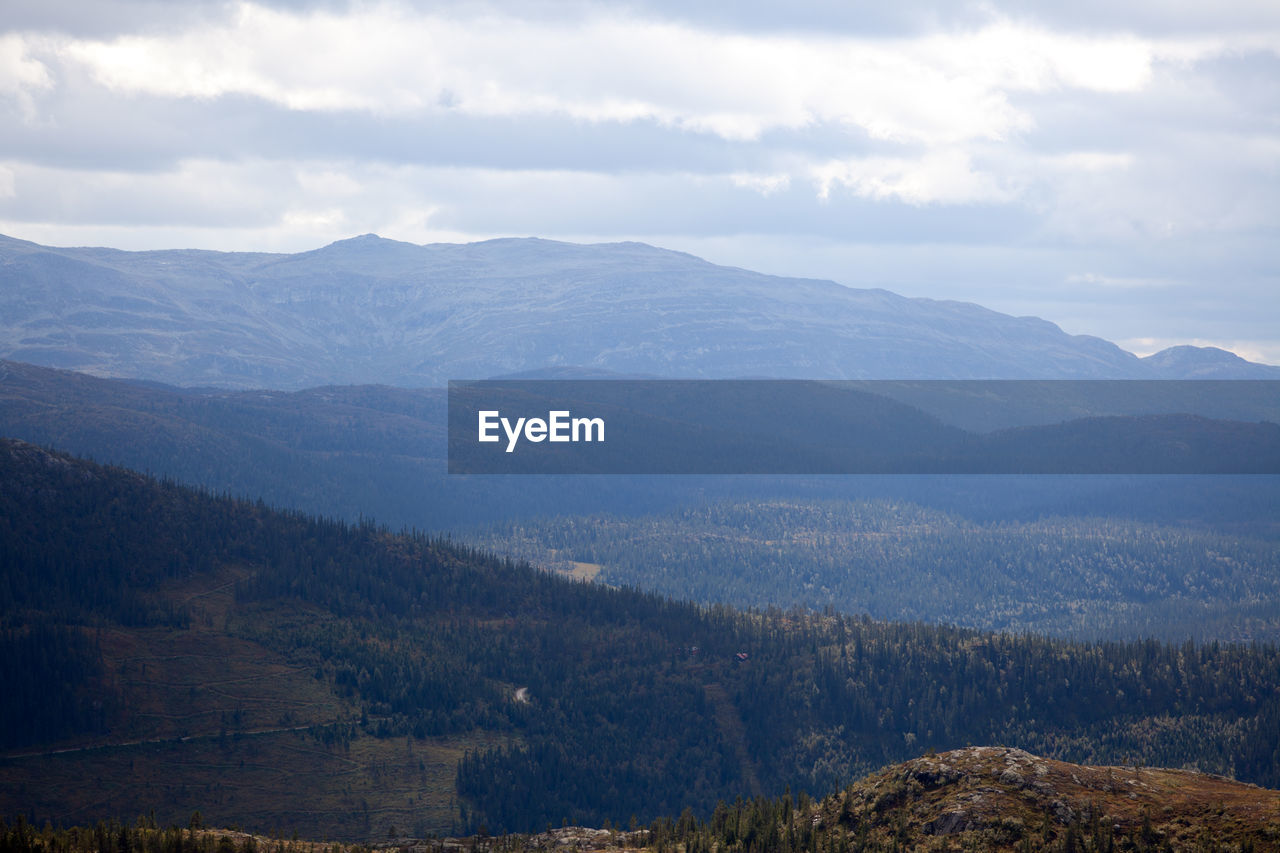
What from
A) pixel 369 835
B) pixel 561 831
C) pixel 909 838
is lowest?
pixel 369 835

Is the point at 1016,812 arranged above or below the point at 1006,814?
above

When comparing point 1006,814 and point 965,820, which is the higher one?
point 1006,814

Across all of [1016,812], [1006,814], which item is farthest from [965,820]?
[1016,812]

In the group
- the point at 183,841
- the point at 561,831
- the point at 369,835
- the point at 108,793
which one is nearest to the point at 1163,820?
the point at 561,831

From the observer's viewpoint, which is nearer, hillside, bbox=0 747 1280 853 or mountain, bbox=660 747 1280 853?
mountain, bbox=660 747 1280 853

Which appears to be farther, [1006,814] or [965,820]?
[965,820]

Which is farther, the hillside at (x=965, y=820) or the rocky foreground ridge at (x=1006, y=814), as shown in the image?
the hillside at (x=965, y=820)

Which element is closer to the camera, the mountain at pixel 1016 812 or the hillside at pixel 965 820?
the mountain at pixel 1016 812

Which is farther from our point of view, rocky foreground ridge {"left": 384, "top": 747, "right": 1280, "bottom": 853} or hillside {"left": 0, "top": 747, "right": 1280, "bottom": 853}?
hillside {"left": 0, "top": 747, "right": 1280, "bottom": 853}

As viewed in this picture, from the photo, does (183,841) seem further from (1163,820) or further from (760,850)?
(1163,820)

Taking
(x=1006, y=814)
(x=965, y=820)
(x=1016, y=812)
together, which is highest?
(x=1016, y=812)

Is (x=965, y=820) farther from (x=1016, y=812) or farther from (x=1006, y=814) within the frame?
(x=1016, y=812)
